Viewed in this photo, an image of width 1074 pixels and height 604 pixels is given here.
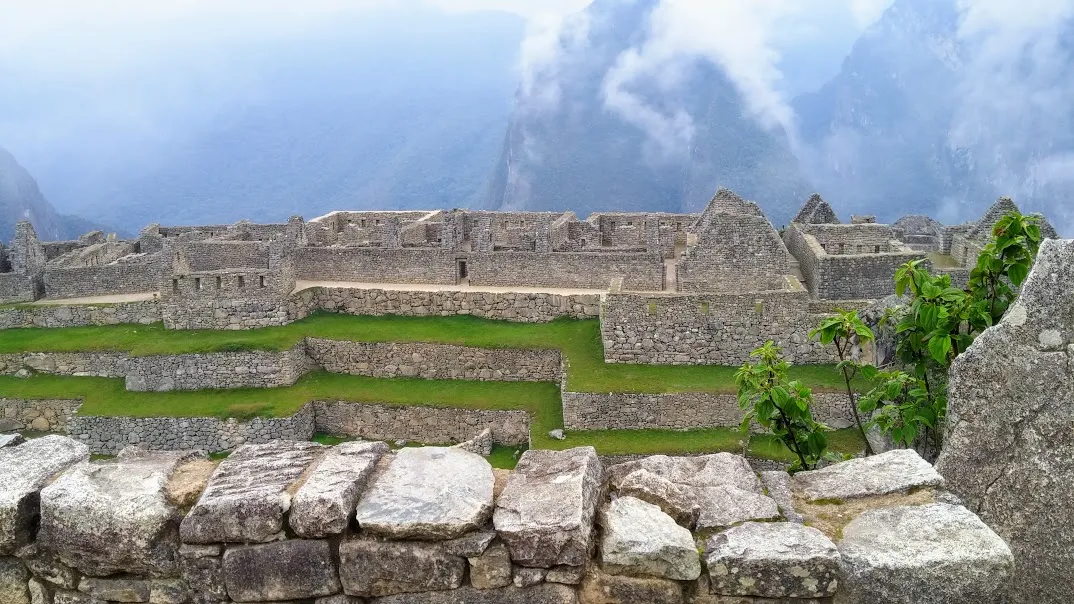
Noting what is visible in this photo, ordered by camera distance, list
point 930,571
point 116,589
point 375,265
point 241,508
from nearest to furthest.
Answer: point 930,571 < point 241,508 < point 116,589 < point 375,265

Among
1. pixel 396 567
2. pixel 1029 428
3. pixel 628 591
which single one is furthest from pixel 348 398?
pixel 1029 428

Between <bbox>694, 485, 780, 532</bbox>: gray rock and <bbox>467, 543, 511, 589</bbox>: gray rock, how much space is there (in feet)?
3.39

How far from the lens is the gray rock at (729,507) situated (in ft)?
13.4

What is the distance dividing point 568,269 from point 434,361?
5891 millimetres

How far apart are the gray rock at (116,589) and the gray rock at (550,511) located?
1.98 m

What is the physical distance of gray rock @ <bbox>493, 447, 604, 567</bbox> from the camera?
3.76m

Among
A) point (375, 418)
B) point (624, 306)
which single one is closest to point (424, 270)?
point (375, 418)

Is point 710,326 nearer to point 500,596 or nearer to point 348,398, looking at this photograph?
point 348,398

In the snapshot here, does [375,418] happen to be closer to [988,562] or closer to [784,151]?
[988,562]

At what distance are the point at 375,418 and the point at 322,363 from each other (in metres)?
3.31

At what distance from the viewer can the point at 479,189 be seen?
83.0 meters

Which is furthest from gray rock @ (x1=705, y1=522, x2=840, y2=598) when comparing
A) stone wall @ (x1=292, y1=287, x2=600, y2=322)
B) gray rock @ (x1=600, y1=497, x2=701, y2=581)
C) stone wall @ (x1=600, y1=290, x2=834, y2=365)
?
stone wall @ (x1=292, y1=287, x2=600, y2=322)

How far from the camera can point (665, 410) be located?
16.4 m

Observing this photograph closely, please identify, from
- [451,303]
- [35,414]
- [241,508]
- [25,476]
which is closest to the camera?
[241,508]
